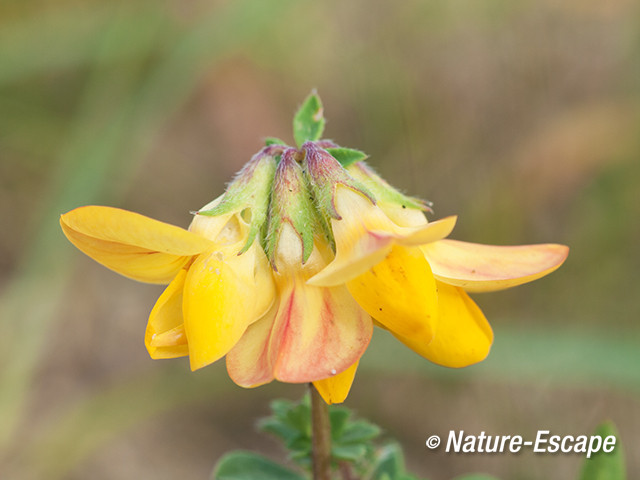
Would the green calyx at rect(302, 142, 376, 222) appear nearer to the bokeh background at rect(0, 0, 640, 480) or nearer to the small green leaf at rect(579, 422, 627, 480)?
the small green leaf at rect(579, 422, 627, 480)

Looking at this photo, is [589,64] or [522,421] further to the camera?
[589,64]

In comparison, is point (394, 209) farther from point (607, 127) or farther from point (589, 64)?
point (589, 64)

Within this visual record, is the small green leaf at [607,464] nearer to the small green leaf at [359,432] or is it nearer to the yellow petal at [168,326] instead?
the small green leaf at [359,432]

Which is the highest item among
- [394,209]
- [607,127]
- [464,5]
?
[464,5]

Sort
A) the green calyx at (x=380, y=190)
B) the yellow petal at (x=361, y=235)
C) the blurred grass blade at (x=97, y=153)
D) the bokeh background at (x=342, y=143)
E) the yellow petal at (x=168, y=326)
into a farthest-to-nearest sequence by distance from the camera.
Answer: the blurred grass blade at (x=97, y=153) < the bokeh background at (x=342, y=143) < the green calyx at (x=380, y=190) < the yellow petal at (x=168, y=326) < the yellow petal at (x=361, y=235)

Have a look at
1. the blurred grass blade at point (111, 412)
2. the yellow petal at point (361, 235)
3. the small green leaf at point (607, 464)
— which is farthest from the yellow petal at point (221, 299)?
the blurred grass blade at point (111, 412)

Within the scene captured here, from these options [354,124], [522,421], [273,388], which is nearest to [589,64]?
[354,124]

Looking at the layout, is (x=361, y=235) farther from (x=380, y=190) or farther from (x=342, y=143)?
(x=342, y=143)

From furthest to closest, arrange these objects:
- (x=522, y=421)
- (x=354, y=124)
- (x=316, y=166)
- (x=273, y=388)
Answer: (x=354, y=124) < (x=273, y=388) < (x=522, y=421) < (x=316, y=166)
